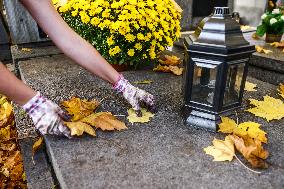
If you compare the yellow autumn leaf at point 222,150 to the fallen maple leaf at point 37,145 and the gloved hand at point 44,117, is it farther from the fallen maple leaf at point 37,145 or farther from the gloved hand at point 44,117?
the fallen maple leaf at point 37,145

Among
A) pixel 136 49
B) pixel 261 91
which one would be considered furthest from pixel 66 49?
pixel 261 91

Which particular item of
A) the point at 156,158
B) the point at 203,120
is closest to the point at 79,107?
the point at 156,158

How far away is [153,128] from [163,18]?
133cm

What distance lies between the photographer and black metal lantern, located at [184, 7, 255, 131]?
183cm

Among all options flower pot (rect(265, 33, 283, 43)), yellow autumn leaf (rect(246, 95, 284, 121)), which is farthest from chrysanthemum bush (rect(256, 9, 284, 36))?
yellow autumn leaf (rect(246, 95, 284, 121))

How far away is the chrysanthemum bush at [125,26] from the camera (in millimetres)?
2725

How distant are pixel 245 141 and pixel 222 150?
159 millimetres

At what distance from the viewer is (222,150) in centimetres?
173

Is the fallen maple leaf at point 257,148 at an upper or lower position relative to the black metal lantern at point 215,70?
lower

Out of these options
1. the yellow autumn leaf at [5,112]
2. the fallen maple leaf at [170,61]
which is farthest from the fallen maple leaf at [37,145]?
the fallen maple leaf at [170,61]

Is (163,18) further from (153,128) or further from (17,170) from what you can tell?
(17,170)

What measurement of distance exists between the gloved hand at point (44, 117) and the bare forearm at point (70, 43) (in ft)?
1.75

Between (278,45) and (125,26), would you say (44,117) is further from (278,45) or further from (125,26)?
(278,45)

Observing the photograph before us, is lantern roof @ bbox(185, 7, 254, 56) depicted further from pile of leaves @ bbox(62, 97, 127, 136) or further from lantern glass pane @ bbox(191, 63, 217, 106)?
pile of leaves @ bbox(62, 97, 127, 136)
